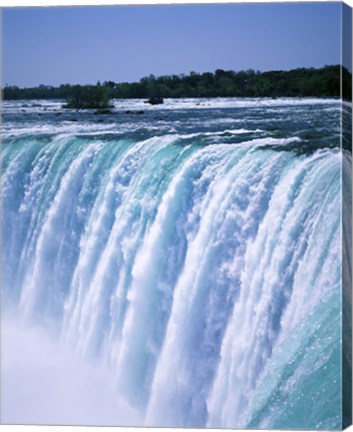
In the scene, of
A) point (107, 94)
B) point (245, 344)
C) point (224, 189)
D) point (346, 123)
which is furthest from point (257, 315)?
point (107, 94)

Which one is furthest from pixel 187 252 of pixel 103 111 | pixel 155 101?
pixel 103 111

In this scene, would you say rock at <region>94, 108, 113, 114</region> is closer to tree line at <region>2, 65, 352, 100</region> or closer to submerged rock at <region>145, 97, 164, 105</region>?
tree line at <region>2, 65, 352, 100</region>

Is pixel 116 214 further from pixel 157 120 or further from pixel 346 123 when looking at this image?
pixel 346 123

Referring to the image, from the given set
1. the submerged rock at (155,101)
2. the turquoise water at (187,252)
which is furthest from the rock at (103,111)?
the submerged rock at (155,101)

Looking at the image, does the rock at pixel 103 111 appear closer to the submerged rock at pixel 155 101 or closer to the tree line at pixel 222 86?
the tree line at pixel 222 86

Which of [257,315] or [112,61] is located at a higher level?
[112,61]

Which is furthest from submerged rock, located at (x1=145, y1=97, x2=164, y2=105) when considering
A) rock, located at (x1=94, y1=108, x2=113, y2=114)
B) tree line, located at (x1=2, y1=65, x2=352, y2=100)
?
rock, located at (x1=94, y1=108, x2=113, y2=114)
